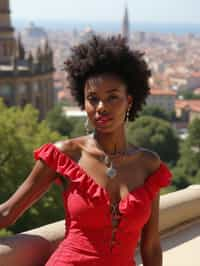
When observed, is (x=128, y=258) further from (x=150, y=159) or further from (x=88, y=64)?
(x=88, y=64)

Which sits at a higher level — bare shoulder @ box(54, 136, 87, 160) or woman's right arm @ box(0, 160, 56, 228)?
bare shoulder @ box(54, 136, 87, 160)

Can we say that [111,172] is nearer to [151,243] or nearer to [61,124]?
[151,243]

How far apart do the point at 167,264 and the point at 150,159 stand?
1.20 metres

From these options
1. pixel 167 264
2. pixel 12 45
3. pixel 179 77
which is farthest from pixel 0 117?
pixel 179 77

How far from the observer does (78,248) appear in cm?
294

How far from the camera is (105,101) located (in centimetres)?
304

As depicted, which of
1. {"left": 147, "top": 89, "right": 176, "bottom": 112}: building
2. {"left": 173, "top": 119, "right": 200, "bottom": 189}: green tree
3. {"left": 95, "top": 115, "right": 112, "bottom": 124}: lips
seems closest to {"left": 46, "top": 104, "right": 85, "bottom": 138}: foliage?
{"left": 173, "top": 119, "right": 200, "bottom": 189}: green tree

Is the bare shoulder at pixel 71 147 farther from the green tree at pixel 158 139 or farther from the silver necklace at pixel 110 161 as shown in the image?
the green tree at pixel 158 139

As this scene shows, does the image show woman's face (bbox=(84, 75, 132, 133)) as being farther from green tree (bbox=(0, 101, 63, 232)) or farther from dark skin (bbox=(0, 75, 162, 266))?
green tree (bbox=(0, 101, 63, 232))

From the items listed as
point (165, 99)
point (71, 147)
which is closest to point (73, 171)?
point (71, 147)

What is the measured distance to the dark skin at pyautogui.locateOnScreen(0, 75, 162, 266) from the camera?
3018mm

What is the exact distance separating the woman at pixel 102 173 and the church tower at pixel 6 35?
42.1 meters

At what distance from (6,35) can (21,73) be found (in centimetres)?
435

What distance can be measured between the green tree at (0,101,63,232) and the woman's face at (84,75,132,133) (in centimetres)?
1191
